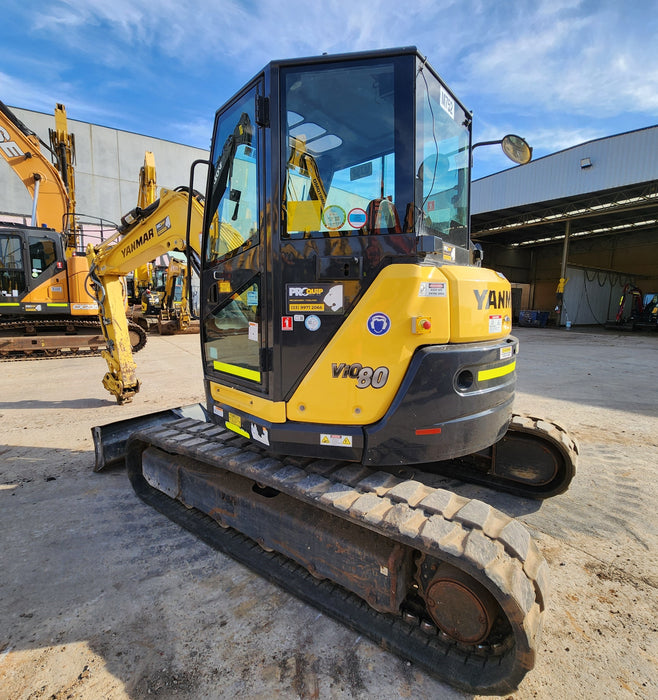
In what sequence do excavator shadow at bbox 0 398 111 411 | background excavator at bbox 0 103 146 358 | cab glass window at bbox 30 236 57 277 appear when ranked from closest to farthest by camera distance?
excavator shadow at bbox 0 398 111 411 → background excavator at bbox 0 103 146 358 → cab glass window at bbox 30 236 57 277

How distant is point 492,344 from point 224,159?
2.15 meters

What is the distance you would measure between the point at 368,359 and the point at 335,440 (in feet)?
1.70

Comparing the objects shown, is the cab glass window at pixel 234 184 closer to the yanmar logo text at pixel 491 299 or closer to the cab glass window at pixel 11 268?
the yanmar logo text at pixel 491 299

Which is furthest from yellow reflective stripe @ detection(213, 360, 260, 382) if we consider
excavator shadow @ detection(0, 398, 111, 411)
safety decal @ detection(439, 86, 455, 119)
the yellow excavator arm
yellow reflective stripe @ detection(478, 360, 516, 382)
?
the yellow excavator arm

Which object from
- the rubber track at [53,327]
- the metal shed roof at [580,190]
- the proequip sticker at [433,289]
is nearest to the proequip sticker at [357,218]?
the proequip sticker at [433,289]

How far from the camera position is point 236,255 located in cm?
259

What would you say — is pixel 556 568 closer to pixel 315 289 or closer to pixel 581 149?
pixel 315 289

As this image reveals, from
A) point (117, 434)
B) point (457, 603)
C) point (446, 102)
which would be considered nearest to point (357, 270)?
point (446, 102)

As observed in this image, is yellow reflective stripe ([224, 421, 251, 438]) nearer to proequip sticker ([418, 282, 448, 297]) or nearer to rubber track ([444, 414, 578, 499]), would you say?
proequip sticker ([418, 282, 448, 297])

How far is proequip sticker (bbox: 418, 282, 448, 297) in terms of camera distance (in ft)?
6.77

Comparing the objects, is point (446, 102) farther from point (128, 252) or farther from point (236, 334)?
point (128, 252)

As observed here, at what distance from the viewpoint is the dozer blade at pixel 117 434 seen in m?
3.93

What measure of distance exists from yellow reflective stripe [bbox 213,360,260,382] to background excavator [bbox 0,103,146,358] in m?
7.68

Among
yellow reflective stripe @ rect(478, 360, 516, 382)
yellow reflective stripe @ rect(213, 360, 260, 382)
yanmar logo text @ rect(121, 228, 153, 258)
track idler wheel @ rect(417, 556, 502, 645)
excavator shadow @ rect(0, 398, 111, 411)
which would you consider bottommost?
excavator shadow @ rect(0, 398, 111, 411)
